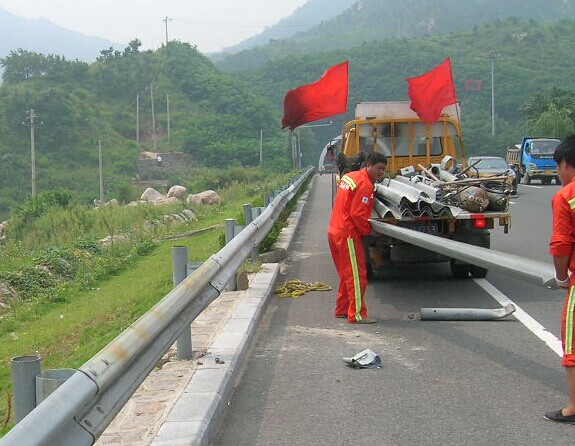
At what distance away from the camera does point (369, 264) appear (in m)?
10.7

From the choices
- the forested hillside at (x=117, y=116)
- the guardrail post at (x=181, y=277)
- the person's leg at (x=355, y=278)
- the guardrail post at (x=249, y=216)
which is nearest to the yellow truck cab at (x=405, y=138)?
the guardrail post at (x=249, y=216)

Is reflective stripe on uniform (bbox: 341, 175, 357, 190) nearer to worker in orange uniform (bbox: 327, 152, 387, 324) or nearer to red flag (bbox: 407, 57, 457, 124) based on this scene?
worker in orange uniform (bbox: 327, 152, 387, 324)

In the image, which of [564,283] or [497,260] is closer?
[564,283]

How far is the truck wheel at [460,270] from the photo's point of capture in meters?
10.7

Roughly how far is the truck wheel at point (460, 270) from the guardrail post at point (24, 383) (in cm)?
812

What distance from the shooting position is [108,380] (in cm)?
347

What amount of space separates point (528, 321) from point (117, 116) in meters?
94.6

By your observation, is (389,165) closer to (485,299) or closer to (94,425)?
(485,299)

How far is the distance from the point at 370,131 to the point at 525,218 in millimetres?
7988

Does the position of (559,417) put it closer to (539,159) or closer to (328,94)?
(328,94)

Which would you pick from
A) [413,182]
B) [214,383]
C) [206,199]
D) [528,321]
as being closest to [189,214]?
[206,199]

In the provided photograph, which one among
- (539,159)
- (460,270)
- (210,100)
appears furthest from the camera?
(210,100)

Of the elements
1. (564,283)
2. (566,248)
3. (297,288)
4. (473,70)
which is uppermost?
(473,70)

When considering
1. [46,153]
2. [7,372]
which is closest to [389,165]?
[7,372]
